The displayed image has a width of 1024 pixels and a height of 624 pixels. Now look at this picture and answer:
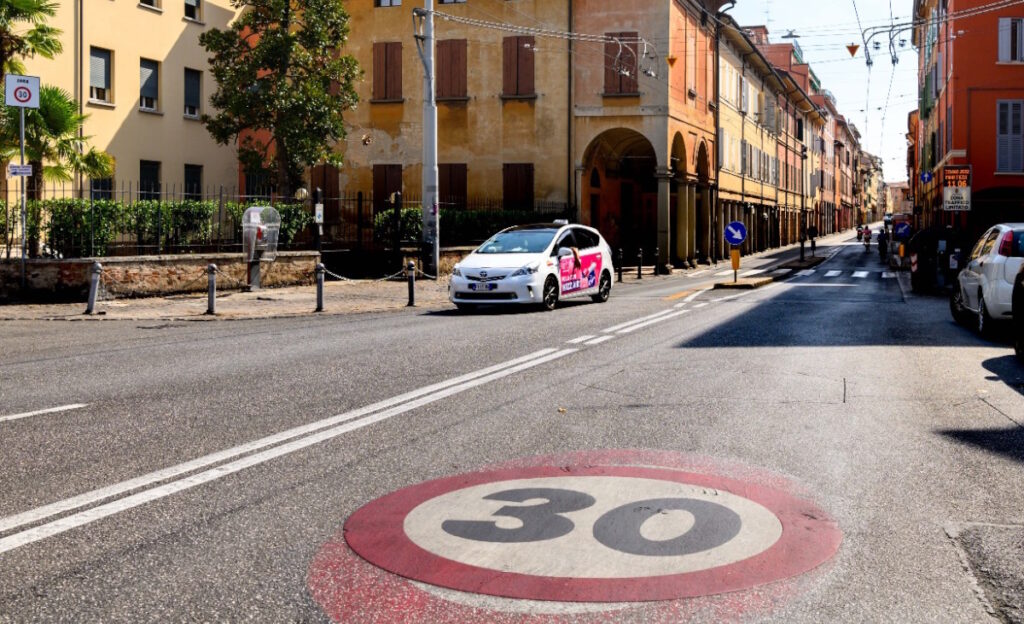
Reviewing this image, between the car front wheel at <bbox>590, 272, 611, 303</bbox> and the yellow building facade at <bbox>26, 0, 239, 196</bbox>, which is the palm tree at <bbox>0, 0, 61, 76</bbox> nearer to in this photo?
the yellow building facade at <bbox>26, 0, 239, 196</bbox>

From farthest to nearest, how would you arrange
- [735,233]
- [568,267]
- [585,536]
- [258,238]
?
[735,233] → [258,238] → [568,267] → [585,536]

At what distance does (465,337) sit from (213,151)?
2852 centimetres

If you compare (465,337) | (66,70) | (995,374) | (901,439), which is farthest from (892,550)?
(66,70)

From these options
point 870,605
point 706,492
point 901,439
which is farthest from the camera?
point 901,439

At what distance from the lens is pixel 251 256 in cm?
2311

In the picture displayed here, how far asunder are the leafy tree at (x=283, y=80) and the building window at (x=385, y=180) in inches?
233

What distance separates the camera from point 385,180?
40062 millimetres

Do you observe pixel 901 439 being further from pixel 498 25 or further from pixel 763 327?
pixel 498 25

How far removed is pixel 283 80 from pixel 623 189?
56.3ft

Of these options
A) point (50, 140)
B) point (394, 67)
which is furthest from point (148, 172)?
point (50, 140)

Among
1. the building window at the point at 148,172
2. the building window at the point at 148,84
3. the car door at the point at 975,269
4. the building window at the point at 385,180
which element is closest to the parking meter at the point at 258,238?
the building window at the point at 148,172

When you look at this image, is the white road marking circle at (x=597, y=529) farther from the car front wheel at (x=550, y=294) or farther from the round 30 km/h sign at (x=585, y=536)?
the car front wheel at (x=550, y=294)

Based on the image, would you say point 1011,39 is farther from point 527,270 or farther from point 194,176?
point 194,176

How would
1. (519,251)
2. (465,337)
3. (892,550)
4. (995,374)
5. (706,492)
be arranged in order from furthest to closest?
(519,251) → (465,337) → (995,374) → (706,492) → (892,550)
